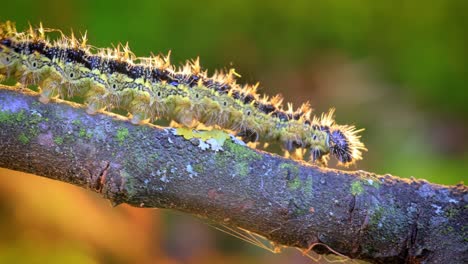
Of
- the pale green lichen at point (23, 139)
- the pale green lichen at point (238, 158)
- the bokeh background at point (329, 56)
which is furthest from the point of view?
the bokeh background at point (329, 56)

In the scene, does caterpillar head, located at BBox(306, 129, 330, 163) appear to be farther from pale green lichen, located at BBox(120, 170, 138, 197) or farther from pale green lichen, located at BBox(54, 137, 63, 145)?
pale green lichen, located at BBox(54, 137, 63, 145)

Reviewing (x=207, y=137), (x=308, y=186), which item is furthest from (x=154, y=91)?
(x=308, y=186)

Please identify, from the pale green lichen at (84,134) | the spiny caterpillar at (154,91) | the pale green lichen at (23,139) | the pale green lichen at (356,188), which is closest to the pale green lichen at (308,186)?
the pale green lichen at (356,188)

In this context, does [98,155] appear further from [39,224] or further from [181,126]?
[39,224]

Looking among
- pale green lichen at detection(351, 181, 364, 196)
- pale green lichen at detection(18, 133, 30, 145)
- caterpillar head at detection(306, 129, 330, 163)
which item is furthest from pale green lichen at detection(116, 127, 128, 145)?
caterpillar head at detection(306, 129, 330, 163)

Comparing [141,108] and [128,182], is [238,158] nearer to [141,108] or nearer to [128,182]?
[128,182]

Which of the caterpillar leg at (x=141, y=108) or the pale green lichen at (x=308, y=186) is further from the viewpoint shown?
the caterpillar leg at (x=141, y=108)

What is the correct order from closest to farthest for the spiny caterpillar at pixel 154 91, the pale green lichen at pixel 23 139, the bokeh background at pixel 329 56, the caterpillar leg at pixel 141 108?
the pale green lichen at pixel 23 139 → the caterpillar leg at pixel 141 108 → the spiny caterpillar at pixel 154 91 → the bokeh background at pixel 329 56

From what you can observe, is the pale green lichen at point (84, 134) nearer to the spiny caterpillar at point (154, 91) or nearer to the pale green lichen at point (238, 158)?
the spiny caterpillar at point (154, 91)

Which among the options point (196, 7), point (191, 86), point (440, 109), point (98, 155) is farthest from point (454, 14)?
point (98, 155)
